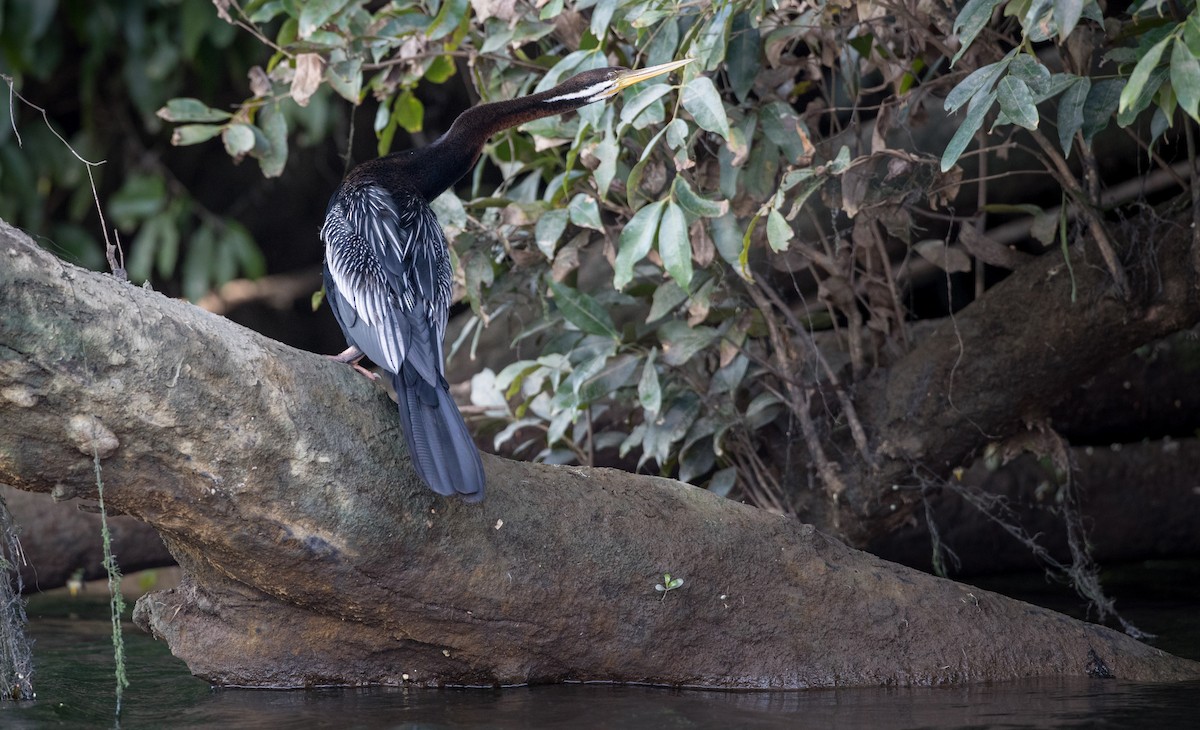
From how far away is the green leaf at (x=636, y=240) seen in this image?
286 cm

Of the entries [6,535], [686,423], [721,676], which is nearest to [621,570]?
[721,676]

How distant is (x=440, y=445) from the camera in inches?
96.2

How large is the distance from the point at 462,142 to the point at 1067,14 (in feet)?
6.12

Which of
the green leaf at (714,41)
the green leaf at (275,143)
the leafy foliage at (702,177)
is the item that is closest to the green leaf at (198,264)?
the leafy foliage at (702,177)

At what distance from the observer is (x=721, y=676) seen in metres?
2.89

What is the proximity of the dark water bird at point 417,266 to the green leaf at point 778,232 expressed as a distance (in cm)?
44

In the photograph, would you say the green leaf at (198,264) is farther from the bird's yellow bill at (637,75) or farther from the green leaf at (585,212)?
the bird's yellow bill at (637,75)

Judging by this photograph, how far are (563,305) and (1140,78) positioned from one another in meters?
1.81

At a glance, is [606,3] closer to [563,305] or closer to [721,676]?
[563,305]

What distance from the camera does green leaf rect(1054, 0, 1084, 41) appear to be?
2.27 m

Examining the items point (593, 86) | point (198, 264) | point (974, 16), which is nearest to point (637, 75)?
point (593, 86)

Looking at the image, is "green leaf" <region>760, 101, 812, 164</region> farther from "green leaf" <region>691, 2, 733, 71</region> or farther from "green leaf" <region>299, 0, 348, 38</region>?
"green leaf" <region>299, 0, 348, 38</region>

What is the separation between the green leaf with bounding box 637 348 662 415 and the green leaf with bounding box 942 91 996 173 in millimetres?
1203

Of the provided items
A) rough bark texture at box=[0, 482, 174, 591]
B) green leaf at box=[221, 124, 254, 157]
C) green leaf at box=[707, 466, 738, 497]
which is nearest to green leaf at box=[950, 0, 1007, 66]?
green leaf at box=[707, 466, 738, 497]
